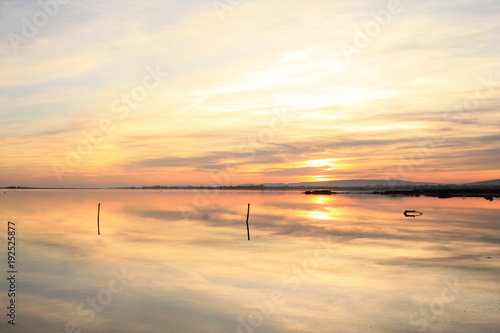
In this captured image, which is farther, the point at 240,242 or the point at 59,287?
the point at 240,242

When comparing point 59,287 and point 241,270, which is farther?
point 241,270

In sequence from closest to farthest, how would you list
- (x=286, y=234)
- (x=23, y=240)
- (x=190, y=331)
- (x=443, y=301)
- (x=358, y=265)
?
(x=190, y=331), (x=443, y=301), (x=358, y=265), (x=23, y=240), (x=286, y=234)

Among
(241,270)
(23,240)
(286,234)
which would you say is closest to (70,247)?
(23,240)

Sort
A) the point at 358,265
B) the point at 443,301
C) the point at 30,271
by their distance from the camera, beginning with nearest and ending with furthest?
the point at 443,301
the point at 30,271
the point at 358,265

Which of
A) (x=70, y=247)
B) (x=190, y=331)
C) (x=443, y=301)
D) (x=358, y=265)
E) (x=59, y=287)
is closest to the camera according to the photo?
(x=190, y=331)

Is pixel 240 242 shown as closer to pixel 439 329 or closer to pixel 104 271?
pixel 104 271

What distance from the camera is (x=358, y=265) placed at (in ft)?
93.6

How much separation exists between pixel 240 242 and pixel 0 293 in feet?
75.8

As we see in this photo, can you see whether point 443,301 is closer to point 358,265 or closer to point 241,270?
point 358,265

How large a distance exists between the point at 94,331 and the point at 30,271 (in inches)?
509

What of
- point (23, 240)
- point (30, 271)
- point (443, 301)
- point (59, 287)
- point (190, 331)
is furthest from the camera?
point (23, 240)

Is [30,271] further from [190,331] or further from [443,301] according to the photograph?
[443,301]

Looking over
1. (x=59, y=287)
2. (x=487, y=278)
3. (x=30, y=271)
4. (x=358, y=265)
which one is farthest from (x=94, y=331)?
(x=487, y=278)

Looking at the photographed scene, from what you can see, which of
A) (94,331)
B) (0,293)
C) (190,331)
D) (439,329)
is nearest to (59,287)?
(0,293)
